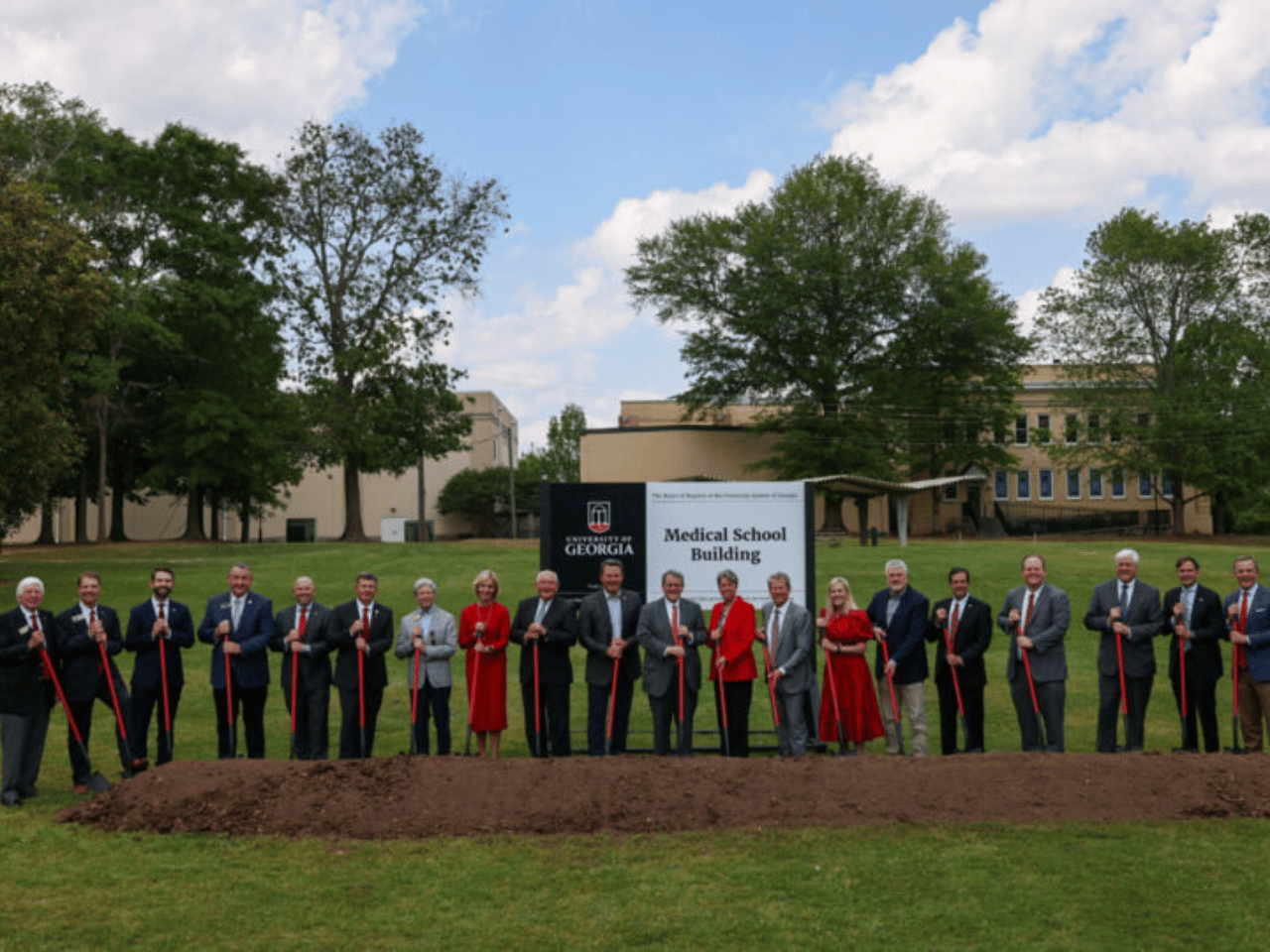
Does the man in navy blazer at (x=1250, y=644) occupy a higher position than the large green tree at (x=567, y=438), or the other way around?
the large green tree at (x=567, y=438)

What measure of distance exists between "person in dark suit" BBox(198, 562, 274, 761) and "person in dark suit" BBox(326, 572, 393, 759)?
65 cm

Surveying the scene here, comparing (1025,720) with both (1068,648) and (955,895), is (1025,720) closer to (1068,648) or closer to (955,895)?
(955,895)

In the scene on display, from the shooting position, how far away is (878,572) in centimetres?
2905

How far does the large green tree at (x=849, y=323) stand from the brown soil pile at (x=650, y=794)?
46.9m

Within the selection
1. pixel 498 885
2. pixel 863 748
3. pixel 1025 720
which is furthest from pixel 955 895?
pixel 863 748

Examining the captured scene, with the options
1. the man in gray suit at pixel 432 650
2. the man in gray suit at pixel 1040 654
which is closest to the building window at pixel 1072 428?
the man in gray suit at pixel 1040 654

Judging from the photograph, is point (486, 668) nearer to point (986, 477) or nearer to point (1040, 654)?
point (1040, 654)

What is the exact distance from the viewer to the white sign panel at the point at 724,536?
39.8 ft

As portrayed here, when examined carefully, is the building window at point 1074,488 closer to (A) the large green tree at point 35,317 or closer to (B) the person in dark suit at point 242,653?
(A) the large green tree at point 35,317

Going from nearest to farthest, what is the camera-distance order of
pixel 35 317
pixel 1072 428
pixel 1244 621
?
pixel 1244 621
pixel 35 317
pixel 1072 428

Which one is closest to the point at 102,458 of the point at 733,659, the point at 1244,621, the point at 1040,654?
the point at 733,659

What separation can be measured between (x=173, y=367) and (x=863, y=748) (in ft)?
138

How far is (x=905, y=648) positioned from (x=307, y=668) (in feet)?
18.4

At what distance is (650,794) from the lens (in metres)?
8.59
